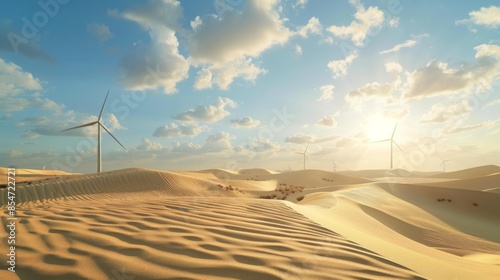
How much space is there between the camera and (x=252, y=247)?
123 inches

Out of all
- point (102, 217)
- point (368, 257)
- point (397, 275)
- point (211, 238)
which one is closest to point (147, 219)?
point (102, 217)

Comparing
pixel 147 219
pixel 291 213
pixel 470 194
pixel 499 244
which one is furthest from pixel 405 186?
pixel 147 219

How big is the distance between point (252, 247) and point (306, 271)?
2.46 feet

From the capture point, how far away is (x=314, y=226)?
14.7ft

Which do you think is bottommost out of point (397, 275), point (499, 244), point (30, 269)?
point (499, 244)

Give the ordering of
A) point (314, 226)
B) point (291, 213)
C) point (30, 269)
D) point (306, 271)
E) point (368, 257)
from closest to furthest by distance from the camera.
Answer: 1. point (30, 269)
2. point (306, 271)
3. point (368, 257)
4. point (314, 226)
5. point (291, 213)

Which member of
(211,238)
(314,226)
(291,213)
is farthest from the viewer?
(291,213)

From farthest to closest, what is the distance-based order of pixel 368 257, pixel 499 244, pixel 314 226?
pixel 499 244, pixel 314 226, pixel 368 257

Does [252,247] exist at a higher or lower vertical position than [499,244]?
higher

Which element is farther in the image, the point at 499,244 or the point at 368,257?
the point at 499,244

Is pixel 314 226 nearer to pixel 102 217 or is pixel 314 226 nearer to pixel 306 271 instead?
pixel 306 271

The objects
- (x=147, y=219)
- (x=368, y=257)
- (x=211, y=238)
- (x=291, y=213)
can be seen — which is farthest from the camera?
(x=291, y=213)

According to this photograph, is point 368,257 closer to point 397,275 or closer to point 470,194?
point 397,275

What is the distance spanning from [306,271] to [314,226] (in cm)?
195
